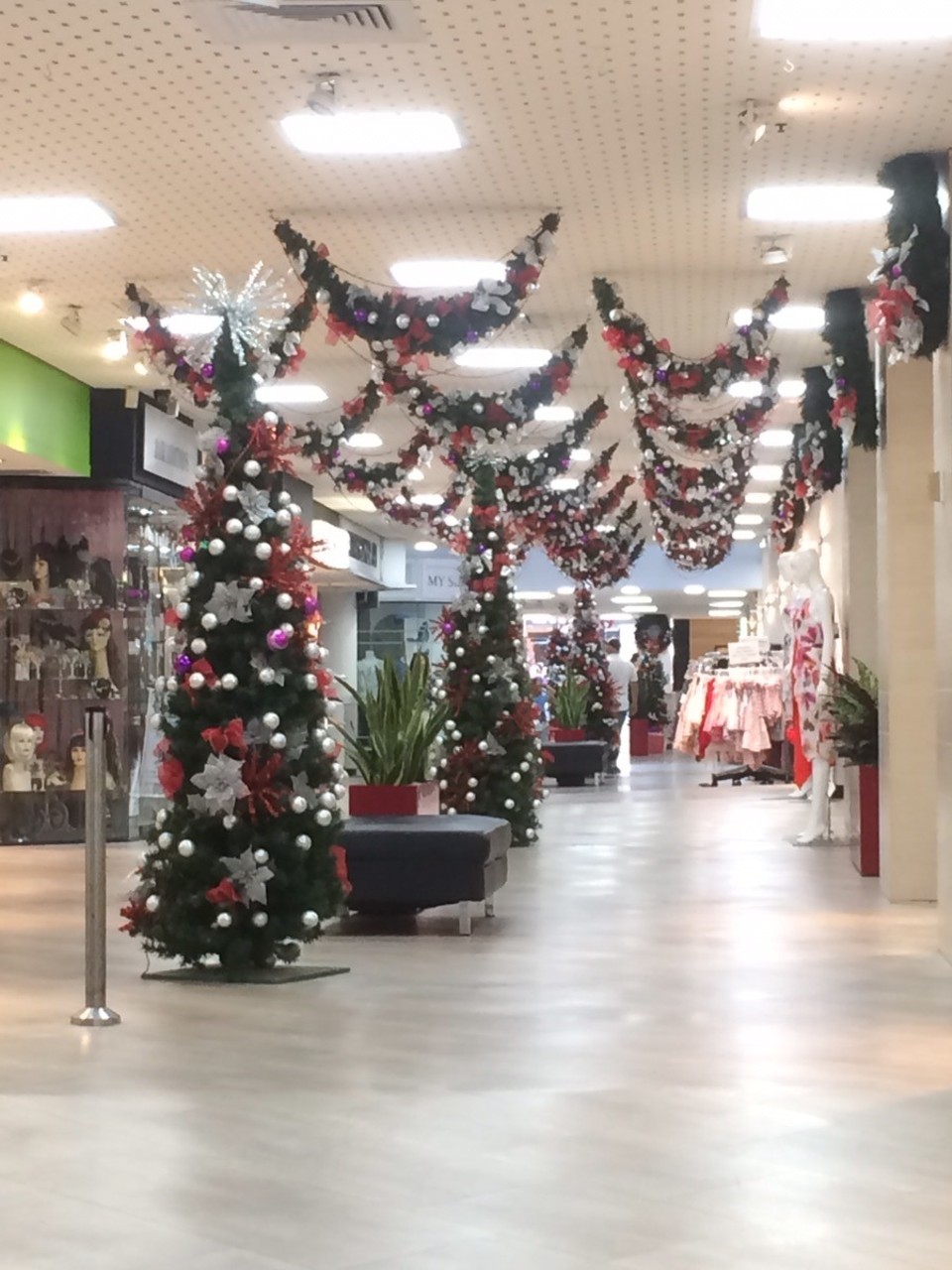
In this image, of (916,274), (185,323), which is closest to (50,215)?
(185,323)

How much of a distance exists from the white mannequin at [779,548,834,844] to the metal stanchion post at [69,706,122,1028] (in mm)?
6074

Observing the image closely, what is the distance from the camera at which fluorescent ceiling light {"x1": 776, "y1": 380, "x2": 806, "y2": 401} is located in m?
13.5

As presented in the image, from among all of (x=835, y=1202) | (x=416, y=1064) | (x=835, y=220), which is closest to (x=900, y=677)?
(x=835, y=220)

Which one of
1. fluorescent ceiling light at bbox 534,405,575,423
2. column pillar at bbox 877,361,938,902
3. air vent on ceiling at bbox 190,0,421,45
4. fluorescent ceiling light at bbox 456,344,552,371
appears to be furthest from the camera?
fluorescent ceiling light at bbox 534,405,575,423

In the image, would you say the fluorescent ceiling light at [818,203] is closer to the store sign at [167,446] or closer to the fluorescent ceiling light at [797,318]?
the fluorescent ceiling light at [797,318]

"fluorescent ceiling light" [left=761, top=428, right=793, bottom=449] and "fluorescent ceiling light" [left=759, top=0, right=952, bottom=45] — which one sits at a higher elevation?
"fluorescent ceiling light" [left=761, top=428, right=793, bottom=449]

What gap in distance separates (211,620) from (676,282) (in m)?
4.22

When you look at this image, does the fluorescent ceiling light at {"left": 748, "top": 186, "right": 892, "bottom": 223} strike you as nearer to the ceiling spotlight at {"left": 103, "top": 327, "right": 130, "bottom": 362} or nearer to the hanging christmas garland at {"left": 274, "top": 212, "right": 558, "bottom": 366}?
the hanging christmas garland at {"left": 274, "top": 212, "right": 558, "bottom": 366}

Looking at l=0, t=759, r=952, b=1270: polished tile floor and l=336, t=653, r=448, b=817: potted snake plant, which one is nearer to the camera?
l=0, t=759, r=952, b=1270: polished tile floor

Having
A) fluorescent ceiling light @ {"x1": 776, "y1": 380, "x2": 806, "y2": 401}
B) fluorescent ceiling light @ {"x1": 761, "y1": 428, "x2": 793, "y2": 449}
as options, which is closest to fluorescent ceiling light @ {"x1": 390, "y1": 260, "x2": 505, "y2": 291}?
fluorescent ceiling light @ {"x1": 776, "y1": 380, "x2": 806, "y2": 401}

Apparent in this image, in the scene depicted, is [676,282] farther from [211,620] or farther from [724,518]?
[724,518]

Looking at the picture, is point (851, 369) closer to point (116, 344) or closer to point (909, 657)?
point (909, 657)

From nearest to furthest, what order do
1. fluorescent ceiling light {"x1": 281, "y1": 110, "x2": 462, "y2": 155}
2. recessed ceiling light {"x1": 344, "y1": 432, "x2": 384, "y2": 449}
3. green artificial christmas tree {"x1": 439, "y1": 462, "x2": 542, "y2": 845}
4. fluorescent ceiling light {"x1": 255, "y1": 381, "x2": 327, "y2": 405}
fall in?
1. fluorescent ceiling light {"x1": 281, "y1": 110, "x2": 462, "y2": 155}
2. green artificial christmas tree {"x1": 439, "y1": 462, "x2": 542, "y2": 845}
3. fluorescent ceiling light {"x1": 255, "y1": 381, "x2": 327, "y2": 405}
4. recessed ceiling light {"x1": 344, "y1": 432, "x2": 384, "y2": 449}

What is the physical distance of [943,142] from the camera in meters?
7.59
